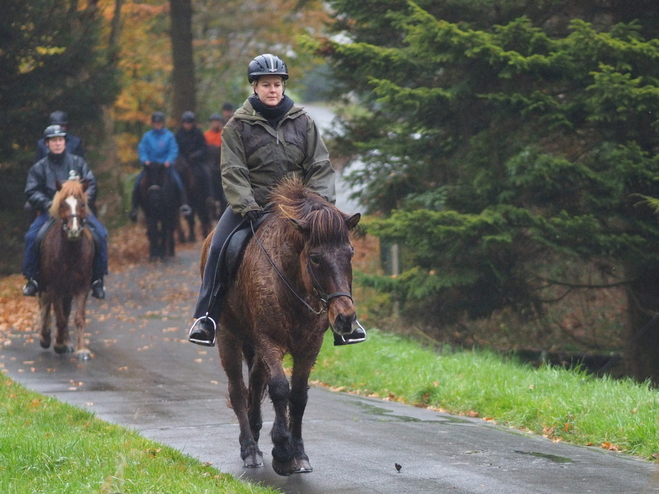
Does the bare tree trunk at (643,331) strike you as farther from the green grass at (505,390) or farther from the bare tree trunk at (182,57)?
the bare tree trunk at (182,57)

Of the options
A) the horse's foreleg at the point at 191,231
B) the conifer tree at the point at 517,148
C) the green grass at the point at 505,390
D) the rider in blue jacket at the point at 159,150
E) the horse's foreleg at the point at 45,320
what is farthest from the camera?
the horse's foreleg at the point at 191,231

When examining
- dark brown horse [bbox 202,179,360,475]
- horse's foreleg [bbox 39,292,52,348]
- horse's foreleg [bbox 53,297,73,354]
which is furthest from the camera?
horse's foreleg [bbox 39,292,52,348]

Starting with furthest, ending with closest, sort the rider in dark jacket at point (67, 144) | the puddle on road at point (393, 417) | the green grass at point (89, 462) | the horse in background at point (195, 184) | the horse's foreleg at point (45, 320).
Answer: the horse in background at point (195, 184), the rider in dark jacket at point (67, 144), the horse's foreleg at point (45, 320), the puddle on road at point (393, 417), the green grass at point (89, 462)

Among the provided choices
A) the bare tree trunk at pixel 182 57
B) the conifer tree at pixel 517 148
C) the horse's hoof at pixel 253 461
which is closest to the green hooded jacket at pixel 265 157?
the horse's hoof at pixel 253 461

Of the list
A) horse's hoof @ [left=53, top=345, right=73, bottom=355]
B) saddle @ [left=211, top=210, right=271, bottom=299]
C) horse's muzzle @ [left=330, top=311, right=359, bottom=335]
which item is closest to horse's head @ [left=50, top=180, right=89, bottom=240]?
horse's hoof @ [left=53, top=345, right=73, bottom=355]

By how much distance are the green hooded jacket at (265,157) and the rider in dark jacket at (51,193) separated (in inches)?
291

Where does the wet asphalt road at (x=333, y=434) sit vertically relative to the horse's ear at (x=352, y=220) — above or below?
below

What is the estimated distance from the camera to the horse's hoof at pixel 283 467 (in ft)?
24.2

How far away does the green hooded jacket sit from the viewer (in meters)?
8.02

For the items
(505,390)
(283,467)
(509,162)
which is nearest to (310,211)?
(283,467)

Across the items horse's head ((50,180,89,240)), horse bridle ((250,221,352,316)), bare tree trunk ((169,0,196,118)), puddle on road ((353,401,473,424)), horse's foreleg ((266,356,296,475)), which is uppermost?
bare tree trunk ((169,0,196,118))

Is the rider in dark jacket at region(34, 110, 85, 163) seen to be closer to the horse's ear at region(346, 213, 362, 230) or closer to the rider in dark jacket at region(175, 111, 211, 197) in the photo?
the rider in dark jacket at region(175, 111, 211, 197)

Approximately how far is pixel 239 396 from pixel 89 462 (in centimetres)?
140

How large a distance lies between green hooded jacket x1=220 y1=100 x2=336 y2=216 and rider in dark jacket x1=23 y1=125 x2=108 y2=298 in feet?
24.2
